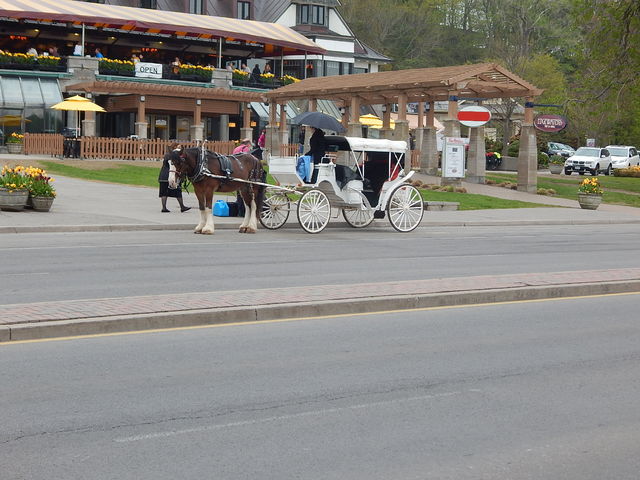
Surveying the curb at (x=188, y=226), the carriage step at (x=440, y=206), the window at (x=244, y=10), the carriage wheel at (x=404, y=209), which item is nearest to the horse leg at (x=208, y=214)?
the curb at (x=188, y=226)

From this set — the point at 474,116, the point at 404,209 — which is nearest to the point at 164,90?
the point at 474,116

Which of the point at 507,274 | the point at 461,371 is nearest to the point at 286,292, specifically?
the point at 461,371

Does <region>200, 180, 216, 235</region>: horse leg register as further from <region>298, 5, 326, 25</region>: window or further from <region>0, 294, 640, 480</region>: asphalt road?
<region>298, 5, 326, 25</region>: window

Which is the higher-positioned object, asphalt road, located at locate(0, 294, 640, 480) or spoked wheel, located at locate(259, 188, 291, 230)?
spoked wheel, located at locate(259, 188, 291, 230)

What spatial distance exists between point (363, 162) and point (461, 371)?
14.6 metres

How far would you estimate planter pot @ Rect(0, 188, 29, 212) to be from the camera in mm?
23203

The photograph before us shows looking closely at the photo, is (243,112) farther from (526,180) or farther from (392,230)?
(392,230)

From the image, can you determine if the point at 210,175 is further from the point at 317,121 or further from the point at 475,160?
the point at 475,160

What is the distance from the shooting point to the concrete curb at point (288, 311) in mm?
9368

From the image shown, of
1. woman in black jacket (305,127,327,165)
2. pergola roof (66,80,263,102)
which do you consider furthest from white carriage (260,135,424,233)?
pergola roof (66,80,263,102)

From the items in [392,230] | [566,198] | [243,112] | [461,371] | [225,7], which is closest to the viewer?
[461,371]

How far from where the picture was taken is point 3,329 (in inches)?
357

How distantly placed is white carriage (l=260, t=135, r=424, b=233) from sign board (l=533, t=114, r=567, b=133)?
682 inches

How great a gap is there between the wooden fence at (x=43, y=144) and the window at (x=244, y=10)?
33.8 m
